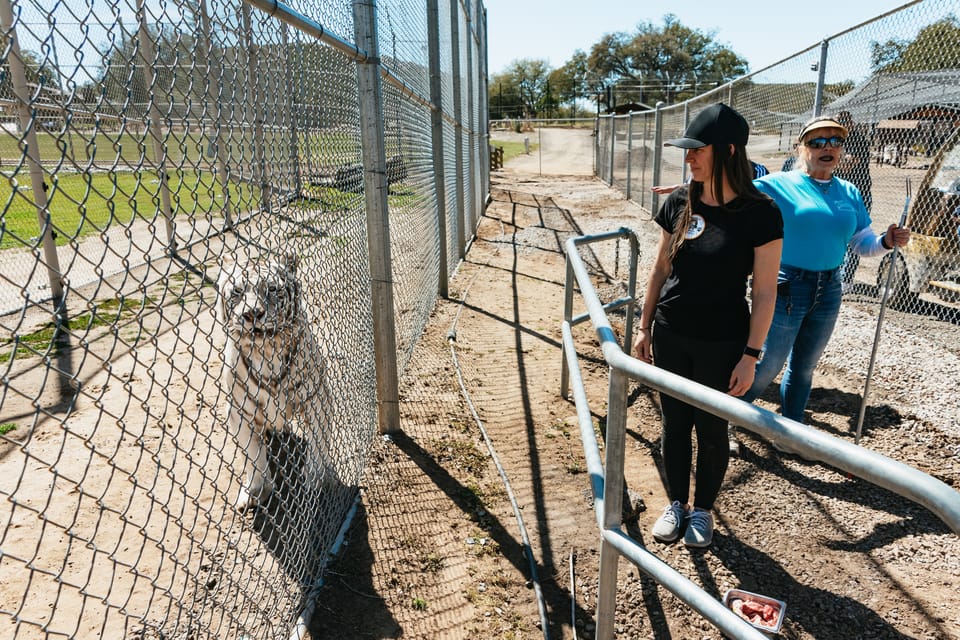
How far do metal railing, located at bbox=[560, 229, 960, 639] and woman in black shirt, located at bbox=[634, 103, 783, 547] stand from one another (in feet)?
1.81

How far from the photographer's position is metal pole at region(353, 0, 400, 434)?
3355mm

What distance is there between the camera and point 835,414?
179 inches

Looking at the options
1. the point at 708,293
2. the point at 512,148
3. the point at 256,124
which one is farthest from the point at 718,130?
the point at 512,148

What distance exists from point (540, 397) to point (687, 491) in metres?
1.88

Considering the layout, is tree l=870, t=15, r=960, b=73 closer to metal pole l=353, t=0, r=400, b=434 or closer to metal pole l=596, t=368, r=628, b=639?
metal pole l=353, t=0, r=400, b=434

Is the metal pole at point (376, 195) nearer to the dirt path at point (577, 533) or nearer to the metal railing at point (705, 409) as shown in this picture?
the dirt path at point (577, 533)

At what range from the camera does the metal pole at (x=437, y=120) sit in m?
6.33

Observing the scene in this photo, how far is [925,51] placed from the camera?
489 centimetres

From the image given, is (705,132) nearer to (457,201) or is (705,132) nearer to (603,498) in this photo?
(603,498)

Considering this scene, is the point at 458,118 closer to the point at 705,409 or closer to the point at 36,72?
the point at 36,72

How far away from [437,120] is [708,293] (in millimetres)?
4847

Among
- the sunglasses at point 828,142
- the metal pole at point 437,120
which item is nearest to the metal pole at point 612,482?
the sunglasses at point 828,142

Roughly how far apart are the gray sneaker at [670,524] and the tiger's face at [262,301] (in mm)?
2085

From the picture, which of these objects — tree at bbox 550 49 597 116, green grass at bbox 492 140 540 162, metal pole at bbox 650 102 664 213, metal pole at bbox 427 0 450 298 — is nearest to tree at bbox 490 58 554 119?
→ tree at bbox 550 49 597 116
